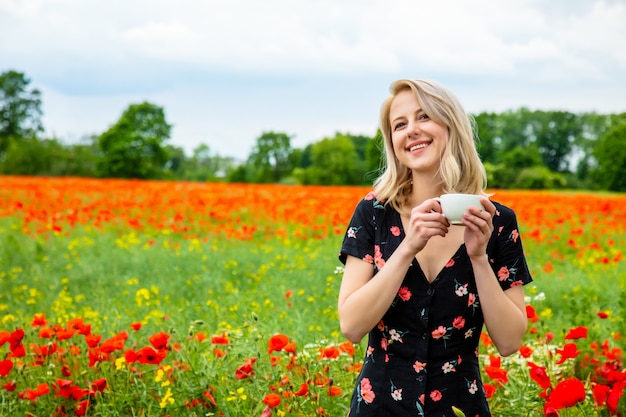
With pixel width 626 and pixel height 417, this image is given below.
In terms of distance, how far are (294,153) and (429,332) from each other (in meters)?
30.6

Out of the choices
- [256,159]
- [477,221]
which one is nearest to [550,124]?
[256,159]

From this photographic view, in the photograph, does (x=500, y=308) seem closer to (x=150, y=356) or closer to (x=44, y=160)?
(x=150, y=356)

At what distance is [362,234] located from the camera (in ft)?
6.87

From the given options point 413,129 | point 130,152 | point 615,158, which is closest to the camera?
point 413,129

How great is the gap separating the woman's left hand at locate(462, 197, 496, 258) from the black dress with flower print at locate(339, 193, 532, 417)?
16 cm

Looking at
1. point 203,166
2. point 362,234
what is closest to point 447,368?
point 362,234

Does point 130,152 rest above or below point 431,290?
above

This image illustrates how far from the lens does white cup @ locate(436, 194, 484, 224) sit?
5.69ft

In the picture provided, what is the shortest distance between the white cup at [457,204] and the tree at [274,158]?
29864mm

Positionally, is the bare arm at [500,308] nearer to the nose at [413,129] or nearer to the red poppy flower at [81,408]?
the nose at [413,129]

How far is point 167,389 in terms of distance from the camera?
10.6ft

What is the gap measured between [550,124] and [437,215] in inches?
1765

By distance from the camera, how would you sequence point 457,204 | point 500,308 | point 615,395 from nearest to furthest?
point 457,204 → point 500,308 → point 615,395

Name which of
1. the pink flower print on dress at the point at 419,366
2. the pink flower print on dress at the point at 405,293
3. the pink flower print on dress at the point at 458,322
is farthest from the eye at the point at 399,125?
the pink flower print on dress at the point at 419,366
